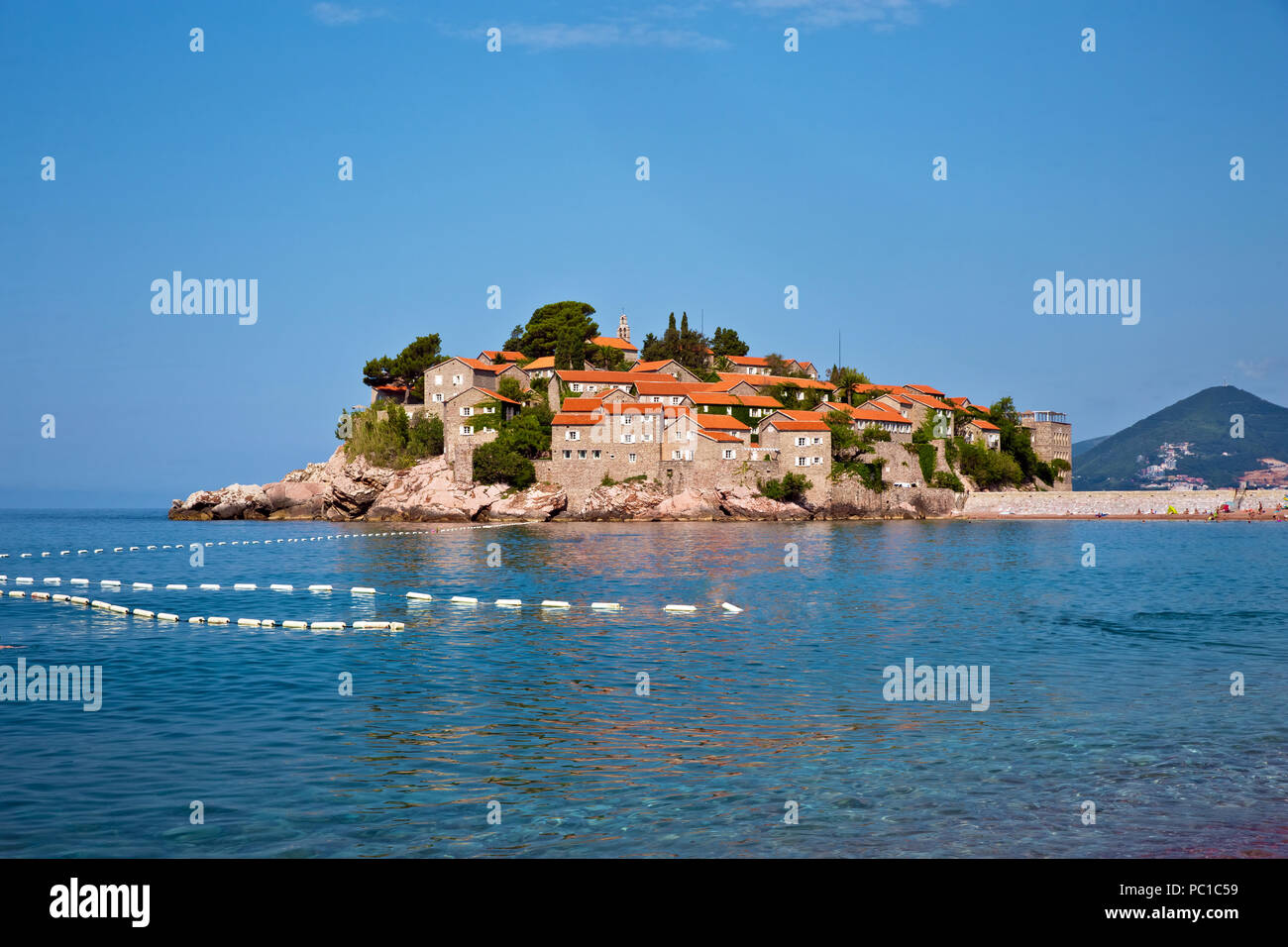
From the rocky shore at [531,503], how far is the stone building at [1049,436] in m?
25.4

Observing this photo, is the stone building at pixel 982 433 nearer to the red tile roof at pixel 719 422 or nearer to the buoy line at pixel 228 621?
the red tile roof at pixel 719 422

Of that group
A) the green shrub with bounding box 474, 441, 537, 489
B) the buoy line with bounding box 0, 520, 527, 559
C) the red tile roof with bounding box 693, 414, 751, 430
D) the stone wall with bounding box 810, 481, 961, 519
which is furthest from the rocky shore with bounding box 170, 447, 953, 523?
the buoy line with bounding box 0, 520, 527, 559

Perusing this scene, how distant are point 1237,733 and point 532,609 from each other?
2091cm

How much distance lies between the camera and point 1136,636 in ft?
85.3

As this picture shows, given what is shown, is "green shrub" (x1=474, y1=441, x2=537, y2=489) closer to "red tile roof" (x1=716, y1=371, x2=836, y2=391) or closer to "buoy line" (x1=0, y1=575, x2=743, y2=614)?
"red tile roof" (x1=716, y1=371, x2=836, y2=391)

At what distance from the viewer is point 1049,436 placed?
120m

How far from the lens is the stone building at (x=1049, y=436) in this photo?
11975cm

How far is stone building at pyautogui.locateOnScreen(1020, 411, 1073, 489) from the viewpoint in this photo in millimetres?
119750

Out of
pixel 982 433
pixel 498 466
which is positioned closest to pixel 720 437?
pixel 498 466

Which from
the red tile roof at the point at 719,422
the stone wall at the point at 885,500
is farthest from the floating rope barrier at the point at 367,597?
the stone wall at the point at 885,500

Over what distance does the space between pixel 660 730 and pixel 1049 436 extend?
381 feet

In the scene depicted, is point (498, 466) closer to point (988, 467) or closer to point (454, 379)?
point (454, 379)
